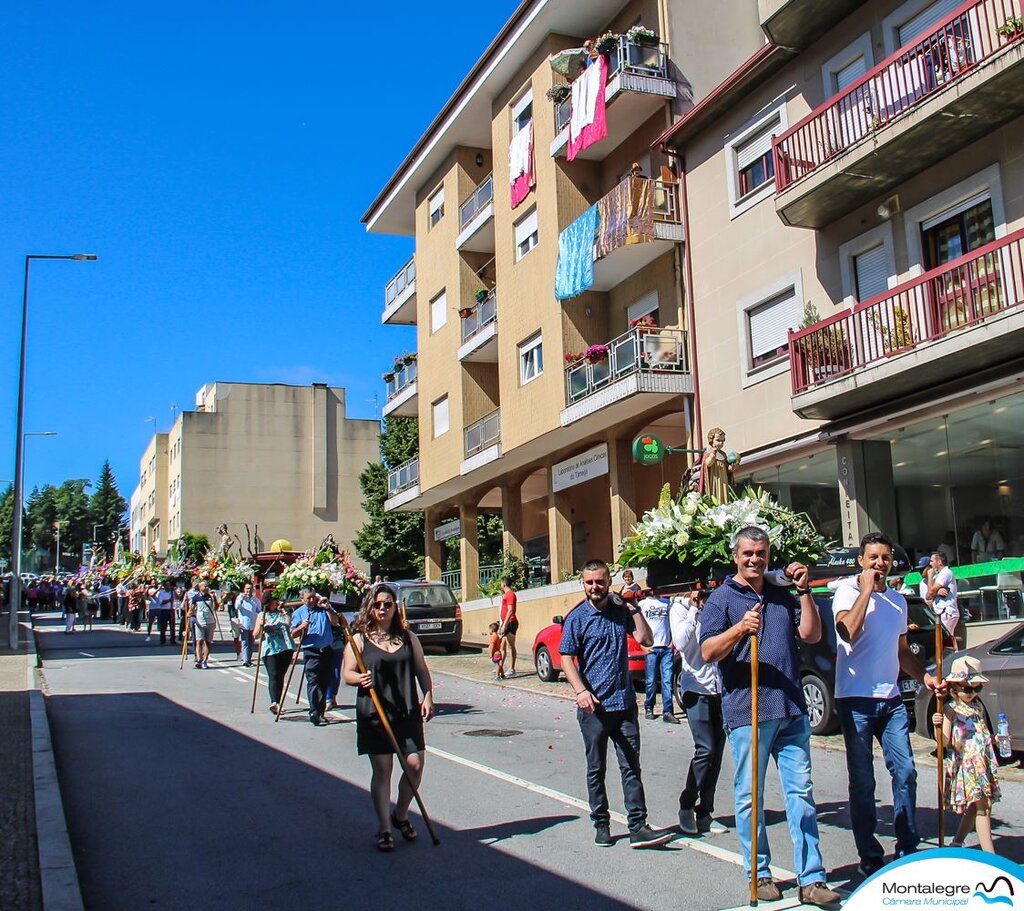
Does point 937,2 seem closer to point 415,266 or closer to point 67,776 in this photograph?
point 67,776

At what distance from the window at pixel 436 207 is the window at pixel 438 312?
245cm

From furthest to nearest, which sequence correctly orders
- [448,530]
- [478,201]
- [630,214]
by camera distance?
[448,530] → [478,201] → [630,214]

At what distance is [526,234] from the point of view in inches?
1072

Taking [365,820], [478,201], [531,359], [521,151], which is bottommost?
[365,820]

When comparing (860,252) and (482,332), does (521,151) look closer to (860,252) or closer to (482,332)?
(482,332)

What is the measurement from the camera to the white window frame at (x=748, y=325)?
18678 millimetres

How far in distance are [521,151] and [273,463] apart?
161 ft

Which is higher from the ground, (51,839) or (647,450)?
(647,450)

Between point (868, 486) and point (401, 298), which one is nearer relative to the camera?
point (868, 486)

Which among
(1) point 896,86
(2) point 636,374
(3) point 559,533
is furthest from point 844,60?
(3) point 559,533

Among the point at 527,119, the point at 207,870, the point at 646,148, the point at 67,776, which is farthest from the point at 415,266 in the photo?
the point at 207,870

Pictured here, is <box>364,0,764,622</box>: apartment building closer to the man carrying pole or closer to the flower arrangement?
the flower arrangement

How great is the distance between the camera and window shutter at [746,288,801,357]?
61.9 ft

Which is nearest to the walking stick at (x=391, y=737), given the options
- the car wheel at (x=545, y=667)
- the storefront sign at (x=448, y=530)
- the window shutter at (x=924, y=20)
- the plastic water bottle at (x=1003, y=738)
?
the plastic water bottle at (x=1003, y=738)
